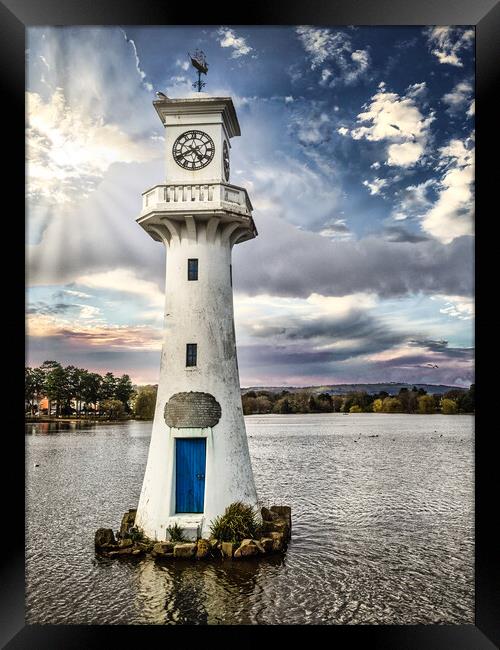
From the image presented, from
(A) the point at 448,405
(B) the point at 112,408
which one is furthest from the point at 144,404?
(A) the point at 448,405

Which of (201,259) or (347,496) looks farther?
(347,496)

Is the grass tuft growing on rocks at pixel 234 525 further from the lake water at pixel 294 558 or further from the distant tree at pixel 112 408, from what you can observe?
the distant tree at pixel 112 408

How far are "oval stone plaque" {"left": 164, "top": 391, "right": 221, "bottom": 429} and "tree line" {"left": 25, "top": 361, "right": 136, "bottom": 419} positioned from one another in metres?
10.2

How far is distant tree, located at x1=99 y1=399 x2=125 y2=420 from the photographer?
24031 millimetres

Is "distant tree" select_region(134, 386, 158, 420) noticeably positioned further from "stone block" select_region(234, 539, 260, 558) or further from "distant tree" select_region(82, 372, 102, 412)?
"stone block" select_region(234, 539, 260, 558)

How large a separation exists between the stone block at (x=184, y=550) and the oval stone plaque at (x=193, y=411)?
82.6 inches

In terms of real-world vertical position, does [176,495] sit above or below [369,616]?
above

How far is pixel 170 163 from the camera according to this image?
11.3 meters

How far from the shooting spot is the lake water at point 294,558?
904 cm

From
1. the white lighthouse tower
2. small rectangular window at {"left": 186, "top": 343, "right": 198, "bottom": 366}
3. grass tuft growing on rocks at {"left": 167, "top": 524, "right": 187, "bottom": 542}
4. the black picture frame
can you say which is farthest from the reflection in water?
small rectangular window at {"left": 186, "top": 343, "right": 198, "bottom": 366}

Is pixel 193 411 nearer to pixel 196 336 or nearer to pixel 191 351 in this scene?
pixel 191 351

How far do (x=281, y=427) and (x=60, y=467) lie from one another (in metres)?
29.1
